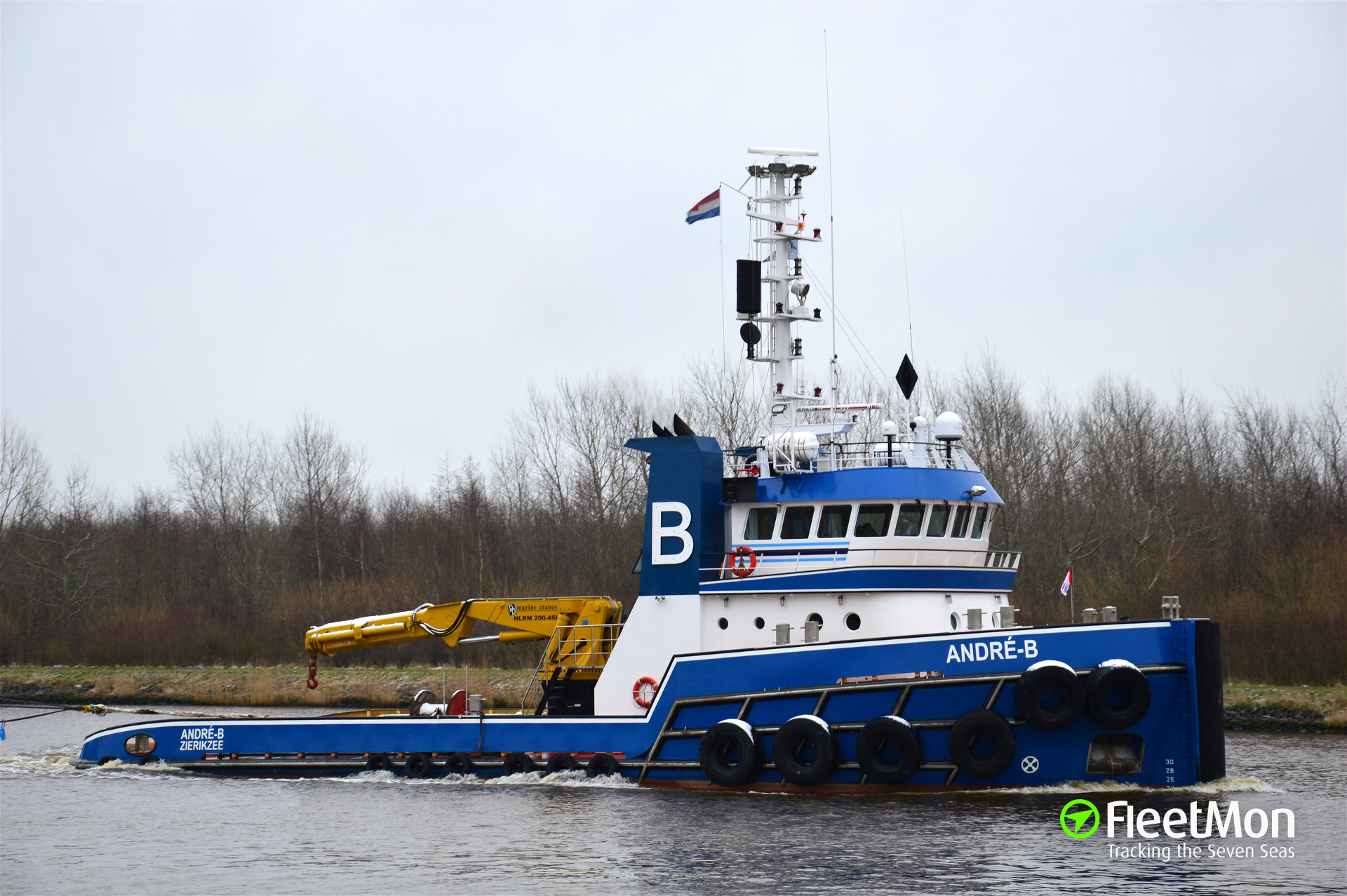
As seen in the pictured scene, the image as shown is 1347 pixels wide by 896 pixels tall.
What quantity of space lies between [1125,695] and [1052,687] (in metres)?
0.80

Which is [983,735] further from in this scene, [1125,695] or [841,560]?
[841,560]

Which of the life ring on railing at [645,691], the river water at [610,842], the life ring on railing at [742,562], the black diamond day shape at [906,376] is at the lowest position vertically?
the river water at [610,842]

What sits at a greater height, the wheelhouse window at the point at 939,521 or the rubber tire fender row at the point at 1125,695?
the wheelhouse window at the point at 939,521

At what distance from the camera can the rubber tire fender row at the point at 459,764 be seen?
18125mm

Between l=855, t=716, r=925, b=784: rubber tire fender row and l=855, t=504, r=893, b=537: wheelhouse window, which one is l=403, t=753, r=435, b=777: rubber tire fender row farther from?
l=855, t=504, r=893, b=537: wheelhouse window

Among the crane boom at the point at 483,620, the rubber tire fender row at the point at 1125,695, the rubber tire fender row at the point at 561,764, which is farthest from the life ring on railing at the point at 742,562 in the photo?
the rubber tire fender row at the point at 1125,695

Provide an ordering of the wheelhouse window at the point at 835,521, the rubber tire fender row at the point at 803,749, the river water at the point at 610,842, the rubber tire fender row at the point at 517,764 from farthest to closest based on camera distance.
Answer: the rubber tire fender row at the point at 517,764 → the wheelhouse window at the point at 835,521 → the rubber tire fender row at the point at 803,749 → the river water at the point at 610,842

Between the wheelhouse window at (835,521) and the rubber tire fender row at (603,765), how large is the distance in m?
4.01

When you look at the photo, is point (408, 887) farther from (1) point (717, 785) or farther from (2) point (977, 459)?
(2) point (977, 459)

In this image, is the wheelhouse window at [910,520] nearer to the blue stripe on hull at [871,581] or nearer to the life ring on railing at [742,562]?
the blue stripe on hull at [871,581]

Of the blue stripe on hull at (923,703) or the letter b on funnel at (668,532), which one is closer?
the blue stripe on hull at (923,703)

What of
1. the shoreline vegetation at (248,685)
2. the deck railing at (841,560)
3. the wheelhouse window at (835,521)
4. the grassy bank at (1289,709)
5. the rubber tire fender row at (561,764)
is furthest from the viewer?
the shoreline vegetation at (248,685)

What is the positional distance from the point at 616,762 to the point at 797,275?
7121 millimetres

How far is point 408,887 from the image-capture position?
12484 millimetres
